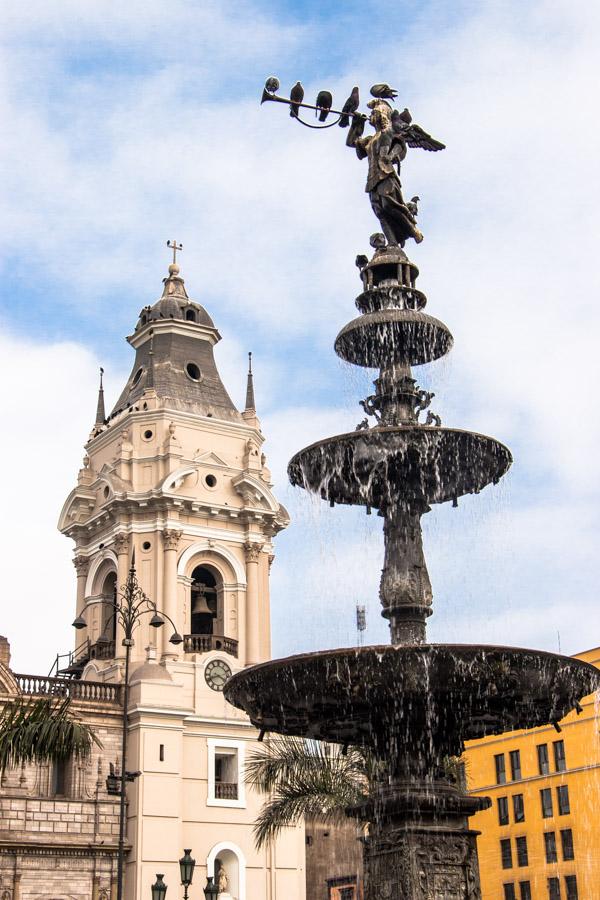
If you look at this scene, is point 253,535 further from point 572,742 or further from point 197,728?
point 572,742

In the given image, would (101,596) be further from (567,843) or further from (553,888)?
(553,888)

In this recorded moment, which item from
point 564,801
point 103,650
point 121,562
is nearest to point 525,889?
point 564,801

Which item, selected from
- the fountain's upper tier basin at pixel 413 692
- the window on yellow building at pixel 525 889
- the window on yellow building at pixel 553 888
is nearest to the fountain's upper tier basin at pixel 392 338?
the fountain's upper tier basin at pixel 413 692

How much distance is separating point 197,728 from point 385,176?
27.5m

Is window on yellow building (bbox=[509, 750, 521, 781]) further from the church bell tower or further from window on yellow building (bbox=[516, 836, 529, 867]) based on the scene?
the church bell tower

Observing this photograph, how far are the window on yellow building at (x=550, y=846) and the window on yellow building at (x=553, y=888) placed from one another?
2.46 ft

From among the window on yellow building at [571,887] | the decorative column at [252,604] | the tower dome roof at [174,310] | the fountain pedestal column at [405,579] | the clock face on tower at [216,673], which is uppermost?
the tower dome roof at [174,310]

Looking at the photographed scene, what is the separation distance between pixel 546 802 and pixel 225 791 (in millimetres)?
14994

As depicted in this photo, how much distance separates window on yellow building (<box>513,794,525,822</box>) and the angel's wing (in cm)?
3929

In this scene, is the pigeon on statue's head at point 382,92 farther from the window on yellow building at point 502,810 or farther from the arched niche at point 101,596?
the window on yellow building at point 502,810

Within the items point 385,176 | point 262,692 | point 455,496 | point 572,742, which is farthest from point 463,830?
point 572,742

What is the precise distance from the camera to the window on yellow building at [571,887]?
150ft

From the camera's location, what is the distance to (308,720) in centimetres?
1331

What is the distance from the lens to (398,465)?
13.6 meters
